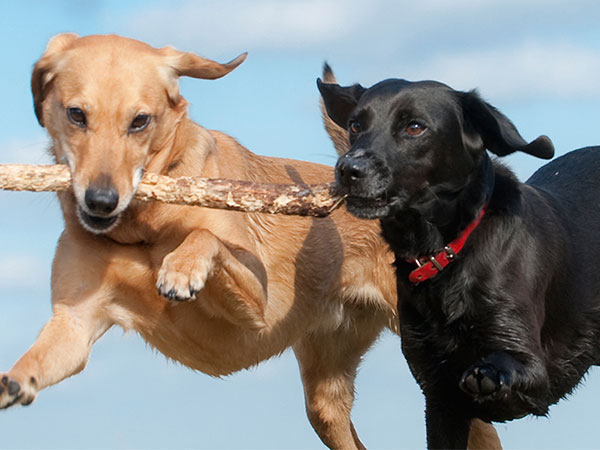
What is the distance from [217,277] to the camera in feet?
22.1

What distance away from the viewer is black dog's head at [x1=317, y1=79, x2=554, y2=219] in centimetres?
583

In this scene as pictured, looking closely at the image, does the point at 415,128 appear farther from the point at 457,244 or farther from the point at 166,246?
the point at 166,246

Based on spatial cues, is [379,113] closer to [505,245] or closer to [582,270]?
[505,245]

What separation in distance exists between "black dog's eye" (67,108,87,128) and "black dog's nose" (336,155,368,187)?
1.60 metres

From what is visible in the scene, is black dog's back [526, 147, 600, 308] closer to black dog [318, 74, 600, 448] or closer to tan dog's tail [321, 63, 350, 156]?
black dog [318, 74, 600, 448]

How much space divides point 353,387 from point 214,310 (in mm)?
2361

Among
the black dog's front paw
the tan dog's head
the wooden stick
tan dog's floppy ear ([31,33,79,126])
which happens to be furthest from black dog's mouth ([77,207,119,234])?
the black dog's front paw

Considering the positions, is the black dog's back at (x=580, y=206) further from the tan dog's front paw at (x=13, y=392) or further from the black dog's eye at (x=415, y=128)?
the tan dog's front paw at (x=13, y=392)

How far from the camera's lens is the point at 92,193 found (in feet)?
20.1

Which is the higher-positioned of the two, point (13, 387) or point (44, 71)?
point (44, 71)

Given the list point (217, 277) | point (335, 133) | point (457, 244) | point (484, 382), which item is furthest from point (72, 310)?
point (484, 382)

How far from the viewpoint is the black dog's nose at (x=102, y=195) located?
6.12 metres

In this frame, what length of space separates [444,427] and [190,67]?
109 inches

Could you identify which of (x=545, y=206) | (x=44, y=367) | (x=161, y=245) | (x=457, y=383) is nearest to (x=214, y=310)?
(x=161, y=245)
